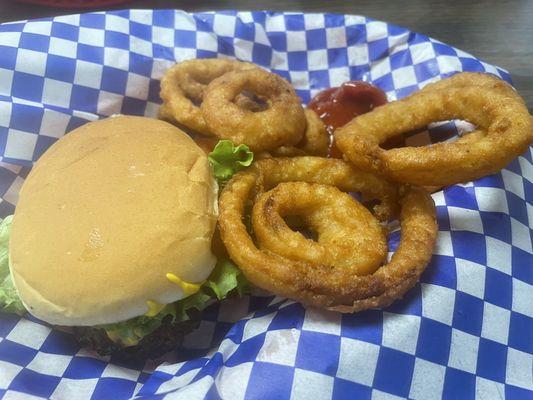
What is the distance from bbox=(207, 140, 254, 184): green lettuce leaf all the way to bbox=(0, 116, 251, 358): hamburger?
0.16ft

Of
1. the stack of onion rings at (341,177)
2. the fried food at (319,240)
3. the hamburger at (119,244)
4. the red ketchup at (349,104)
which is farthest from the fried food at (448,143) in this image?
the hamburger at (119,244)

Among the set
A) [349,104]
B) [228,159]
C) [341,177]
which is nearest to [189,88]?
[228,159]

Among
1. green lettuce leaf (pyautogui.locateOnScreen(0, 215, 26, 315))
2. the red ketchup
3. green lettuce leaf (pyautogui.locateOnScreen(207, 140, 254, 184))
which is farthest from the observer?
the red ketchup

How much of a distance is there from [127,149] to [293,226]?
74 cm

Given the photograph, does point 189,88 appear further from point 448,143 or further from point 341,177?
point 448,143

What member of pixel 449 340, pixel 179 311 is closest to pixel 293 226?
pixel 179 311

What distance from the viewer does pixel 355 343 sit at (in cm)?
177

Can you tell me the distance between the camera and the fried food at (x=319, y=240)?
69.8 inches

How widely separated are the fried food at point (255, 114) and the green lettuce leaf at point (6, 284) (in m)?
0.96

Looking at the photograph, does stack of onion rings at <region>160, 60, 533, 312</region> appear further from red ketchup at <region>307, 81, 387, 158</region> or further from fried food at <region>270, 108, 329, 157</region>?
red ketchup at <region>307, 81, 387, 158</region>

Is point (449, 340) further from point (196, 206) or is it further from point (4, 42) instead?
point (4, 42)

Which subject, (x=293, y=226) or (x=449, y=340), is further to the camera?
(x=293, y=226)

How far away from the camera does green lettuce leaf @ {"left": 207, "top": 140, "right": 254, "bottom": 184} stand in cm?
213

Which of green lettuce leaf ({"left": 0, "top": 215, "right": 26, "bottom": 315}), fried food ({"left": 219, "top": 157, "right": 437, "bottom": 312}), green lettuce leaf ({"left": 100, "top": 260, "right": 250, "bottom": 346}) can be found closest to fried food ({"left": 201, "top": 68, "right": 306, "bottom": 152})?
fried food ({"left": 219, "top": 157, "right": 437, "bottom": 312})
